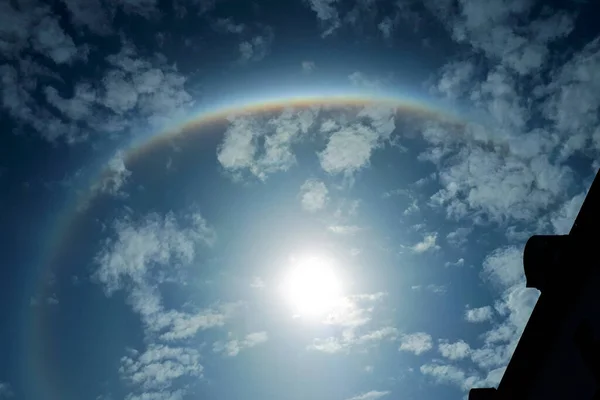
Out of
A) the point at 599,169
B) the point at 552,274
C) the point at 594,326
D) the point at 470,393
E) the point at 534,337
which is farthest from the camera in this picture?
the point at 470,393

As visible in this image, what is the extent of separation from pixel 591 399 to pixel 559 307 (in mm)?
2814


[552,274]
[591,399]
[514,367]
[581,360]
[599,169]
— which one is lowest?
[591,399]

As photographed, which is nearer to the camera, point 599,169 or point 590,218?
point 599,169

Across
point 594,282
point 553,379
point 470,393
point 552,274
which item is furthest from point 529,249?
point 470,393

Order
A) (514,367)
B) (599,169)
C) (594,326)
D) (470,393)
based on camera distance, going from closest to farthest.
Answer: (599,169) → (594,326) → (514,367) → (470,393)

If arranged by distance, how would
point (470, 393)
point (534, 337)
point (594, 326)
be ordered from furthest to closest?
point (470, 393)
point (534, 337)
point (594, 326)

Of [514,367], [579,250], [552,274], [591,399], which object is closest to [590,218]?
[579,250]

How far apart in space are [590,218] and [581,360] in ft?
13.6

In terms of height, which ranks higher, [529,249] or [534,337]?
[529,249]

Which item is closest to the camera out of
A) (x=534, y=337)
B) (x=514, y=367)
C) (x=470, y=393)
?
A: (x=534, y=337)

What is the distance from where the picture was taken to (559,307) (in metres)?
13.5

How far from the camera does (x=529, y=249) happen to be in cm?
1476

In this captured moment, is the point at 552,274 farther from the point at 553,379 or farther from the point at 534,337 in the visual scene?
the point at 553,379

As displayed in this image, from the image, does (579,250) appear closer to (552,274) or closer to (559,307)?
(552,274)
